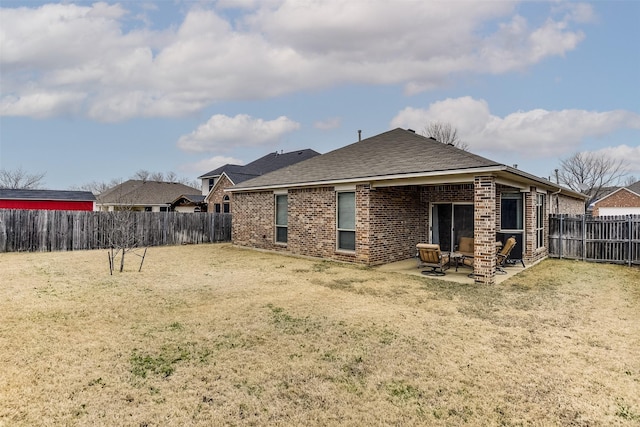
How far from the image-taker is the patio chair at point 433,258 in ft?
30.1

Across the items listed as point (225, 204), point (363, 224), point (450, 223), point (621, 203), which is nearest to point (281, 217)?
point (363, 224)

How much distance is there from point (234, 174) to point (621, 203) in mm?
35914

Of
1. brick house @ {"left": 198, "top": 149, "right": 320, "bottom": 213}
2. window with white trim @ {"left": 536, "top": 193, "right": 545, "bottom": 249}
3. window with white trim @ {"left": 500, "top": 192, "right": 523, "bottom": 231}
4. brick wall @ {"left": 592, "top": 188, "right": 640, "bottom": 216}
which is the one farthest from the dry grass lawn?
brick wall @ {"left": 592, "top": 188, "right": 640, "bottom": 216}

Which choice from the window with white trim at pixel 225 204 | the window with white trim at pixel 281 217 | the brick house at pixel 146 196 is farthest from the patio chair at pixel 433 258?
the brick house at pixel 146 196

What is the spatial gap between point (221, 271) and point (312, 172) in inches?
203

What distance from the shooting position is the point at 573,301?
→ 6.82 meters

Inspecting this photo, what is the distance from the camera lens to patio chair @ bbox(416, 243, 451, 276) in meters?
9.16

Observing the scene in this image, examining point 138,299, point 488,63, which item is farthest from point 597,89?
point 138,299

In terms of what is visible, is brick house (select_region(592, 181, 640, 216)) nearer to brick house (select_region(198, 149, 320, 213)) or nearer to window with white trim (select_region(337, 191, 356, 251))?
brick house (select_region(198, 149, 320, 213))

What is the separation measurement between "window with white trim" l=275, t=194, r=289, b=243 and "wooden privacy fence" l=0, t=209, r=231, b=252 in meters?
5.73

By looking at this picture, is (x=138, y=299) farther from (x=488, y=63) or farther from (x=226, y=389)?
(x=488, y=63)

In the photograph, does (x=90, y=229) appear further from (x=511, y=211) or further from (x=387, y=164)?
(x=511, y=211)

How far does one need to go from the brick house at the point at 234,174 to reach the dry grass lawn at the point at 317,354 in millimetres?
19587

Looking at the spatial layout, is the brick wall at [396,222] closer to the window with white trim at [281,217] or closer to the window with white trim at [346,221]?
the window with white trim at [346,221]
